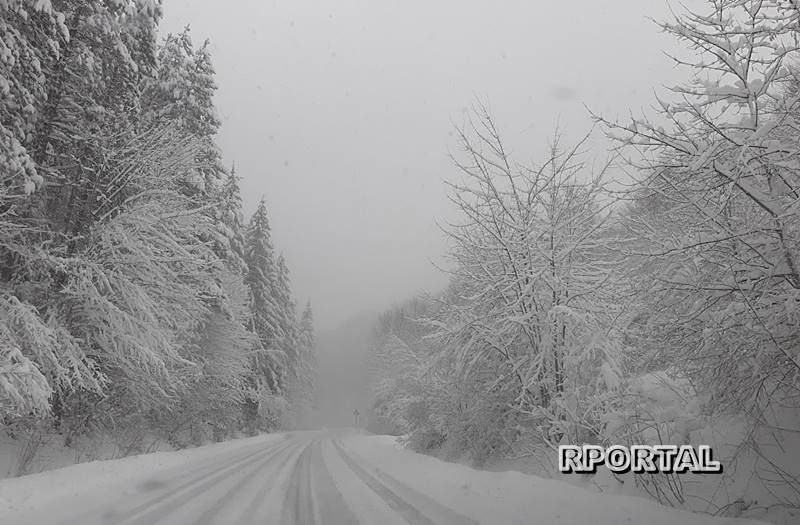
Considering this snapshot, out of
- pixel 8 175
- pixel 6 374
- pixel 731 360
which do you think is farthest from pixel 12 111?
pixel 731 360

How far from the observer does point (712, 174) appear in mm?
4363

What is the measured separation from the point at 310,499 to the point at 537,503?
13.6ft

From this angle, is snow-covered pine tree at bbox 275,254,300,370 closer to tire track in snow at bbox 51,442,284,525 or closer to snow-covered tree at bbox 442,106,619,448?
tire track in snow at bbox 51,442,284,525

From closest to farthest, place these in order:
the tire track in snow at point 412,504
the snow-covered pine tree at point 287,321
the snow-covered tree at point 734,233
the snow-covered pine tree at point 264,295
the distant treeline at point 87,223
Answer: the snow-covered tree at point 734,233 < the tire track in snow at point 412,504 < the distant treeline at point 87,223 < the snow-covered pine tree at point 264,295 < the snow-covered pine tree at point 287,321

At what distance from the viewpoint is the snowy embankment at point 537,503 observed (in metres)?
5.02

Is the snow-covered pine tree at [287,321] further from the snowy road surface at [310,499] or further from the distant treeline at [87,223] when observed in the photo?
the snowy road surface at [310,499]

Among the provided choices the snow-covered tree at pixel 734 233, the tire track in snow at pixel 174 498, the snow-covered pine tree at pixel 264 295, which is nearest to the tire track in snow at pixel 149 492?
the tire track in snow at pixel 174 498

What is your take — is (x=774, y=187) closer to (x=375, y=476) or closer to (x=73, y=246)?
(x=375, y=476)

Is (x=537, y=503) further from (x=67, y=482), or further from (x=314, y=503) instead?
(x=67, y=482)

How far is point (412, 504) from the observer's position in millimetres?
7688

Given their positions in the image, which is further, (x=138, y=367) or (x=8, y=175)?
(x=138, y=367)

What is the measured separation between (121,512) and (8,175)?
6.31 m

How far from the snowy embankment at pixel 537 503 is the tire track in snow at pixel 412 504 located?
0.59ft

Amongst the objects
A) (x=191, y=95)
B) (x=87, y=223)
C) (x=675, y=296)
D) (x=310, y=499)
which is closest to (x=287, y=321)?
(x=191, y=95)
